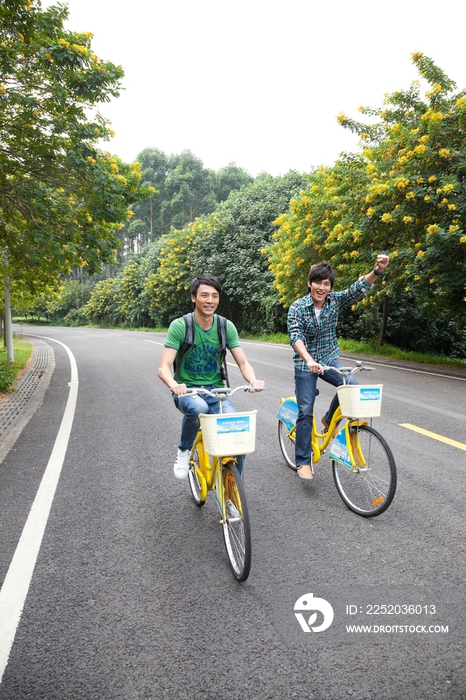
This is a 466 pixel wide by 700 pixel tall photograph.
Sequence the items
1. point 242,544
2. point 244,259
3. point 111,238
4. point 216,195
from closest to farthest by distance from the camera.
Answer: point 242,544
point 111,238
point 244,259
point 216,195

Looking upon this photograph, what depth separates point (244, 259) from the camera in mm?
29703

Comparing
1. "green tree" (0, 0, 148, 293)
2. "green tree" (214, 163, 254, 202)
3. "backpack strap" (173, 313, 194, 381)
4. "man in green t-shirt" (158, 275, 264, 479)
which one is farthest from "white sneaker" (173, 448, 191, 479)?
"green tree" (214, 163, 254, 202)

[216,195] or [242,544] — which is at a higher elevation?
[216,195]

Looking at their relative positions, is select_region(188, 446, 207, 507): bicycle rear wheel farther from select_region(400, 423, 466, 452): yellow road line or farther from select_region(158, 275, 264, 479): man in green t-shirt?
select_region(400, 423, 466, 452): yellow road line

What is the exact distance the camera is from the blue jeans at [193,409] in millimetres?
3561

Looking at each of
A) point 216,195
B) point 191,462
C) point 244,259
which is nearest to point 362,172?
point 191,462

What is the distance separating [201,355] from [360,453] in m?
1.50

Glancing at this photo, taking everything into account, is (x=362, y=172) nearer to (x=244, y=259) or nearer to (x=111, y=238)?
(x=111, y=238)

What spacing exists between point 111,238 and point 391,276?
7305mm

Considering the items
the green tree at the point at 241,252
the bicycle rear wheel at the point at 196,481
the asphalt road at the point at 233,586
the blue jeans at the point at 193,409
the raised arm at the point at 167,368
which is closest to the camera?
the asphalt road at the point at 233,586

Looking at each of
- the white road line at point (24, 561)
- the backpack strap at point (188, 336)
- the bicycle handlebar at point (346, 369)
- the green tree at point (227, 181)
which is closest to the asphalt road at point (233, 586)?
the white road line at point (24, 561)

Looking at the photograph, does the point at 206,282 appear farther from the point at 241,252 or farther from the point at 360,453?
the point at 241,252

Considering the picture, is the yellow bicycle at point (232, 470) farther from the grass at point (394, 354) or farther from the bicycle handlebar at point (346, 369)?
the grass at point (394, 354)

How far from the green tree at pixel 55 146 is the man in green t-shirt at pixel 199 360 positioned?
633cm
